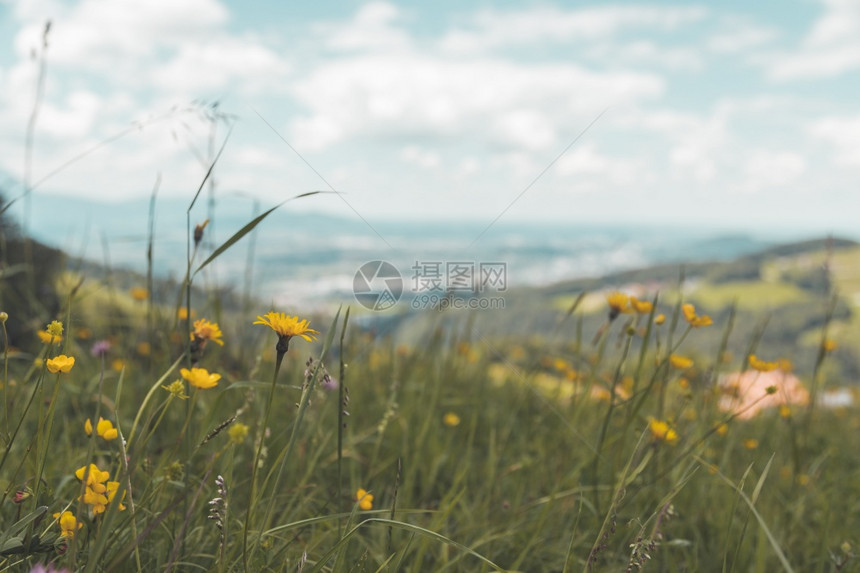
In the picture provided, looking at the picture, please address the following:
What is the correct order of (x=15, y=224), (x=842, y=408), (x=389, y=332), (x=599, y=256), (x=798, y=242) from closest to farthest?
1. (x=389, y=332)
2. (x=15, y=224)
3. (x=842, y=408)
4. (x=599, y=256)
5. (x=798, y=242)

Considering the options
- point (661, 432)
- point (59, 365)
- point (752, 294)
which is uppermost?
point (59, 365)

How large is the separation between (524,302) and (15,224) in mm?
73902

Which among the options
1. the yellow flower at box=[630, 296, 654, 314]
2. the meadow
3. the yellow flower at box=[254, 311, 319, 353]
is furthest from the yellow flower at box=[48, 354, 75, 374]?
the yellow flower at box=[630, 296, 654, 314]

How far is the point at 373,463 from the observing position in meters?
1.97

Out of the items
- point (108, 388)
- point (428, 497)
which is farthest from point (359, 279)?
point (108, 388)

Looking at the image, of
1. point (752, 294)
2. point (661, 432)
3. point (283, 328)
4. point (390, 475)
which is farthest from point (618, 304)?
point (752, 294)

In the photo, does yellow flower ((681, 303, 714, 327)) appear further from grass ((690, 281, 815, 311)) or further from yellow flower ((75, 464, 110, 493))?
grass ((690, 281, 815, 311))

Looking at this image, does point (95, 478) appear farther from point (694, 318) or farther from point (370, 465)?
point (694, 318)

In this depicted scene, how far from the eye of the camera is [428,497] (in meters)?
2.06

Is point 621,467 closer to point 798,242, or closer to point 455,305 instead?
point 455,305

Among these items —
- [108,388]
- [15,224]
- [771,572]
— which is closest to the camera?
[771,572]

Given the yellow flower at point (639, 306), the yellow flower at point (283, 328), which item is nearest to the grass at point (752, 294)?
the yellow flower at point (639, 306)

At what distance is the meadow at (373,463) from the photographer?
105 cm

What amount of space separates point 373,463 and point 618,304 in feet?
3.59
